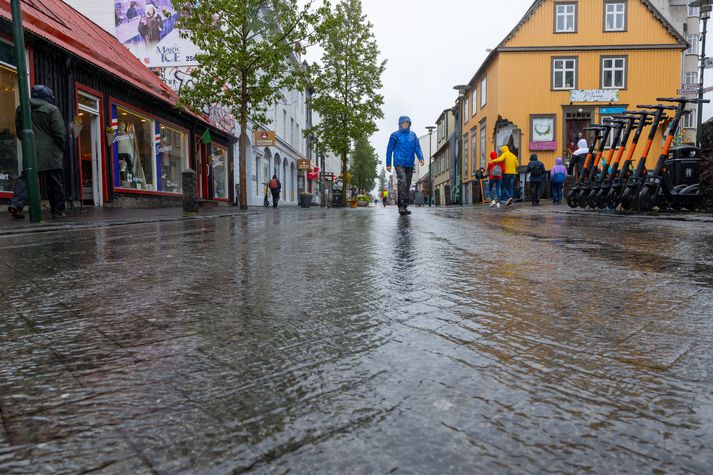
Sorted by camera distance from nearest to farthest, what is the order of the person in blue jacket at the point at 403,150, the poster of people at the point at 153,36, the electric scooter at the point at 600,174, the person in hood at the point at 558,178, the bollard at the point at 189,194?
the person in blue jacket at the point at 403,150, the electric scooter at the point at 600,174, the bollard at the point at 189,194, the person in hood at the point at 558,178, the poster of people at the point at 153,36

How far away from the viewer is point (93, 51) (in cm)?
1475

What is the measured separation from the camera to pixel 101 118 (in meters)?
15.0

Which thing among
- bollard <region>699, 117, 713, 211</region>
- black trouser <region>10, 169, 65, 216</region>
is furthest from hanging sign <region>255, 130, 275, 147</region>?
bollard <region>699, 117, 713, 211</region>

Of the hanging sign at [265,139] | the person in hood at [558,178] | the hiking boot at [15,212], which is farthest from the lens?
the hanging sign at [265,139]

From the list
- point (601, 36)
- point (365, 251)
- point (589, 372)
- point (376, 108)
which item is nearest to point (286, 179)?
point (376, 108)

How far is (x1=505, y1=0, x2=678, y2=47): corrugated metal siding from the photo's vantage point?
27.8 m

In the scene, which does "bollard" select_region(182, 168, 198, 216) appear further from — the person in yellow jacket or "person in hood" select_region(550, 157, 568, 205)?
"person in hood" select_region(550, 157, 568, 205)

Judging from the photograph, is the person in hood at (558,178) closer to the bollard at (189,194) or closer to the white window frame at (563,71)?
the white window frame at (563,71)

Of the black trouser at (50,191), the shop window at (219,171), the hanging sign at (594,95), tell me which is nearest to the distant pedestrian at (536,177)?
the hanging sign at (594,95)

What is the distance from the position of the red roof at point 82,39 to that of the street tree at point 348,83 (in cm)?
1262

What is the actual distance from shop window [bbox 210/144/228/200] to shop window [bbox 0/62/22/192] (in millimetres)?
12304

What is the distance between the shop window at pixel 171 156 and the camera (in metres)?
19.1

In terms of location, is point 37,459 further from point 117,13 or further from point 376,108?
point 376,108

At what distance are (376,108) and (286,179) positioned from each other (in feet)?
29.3
